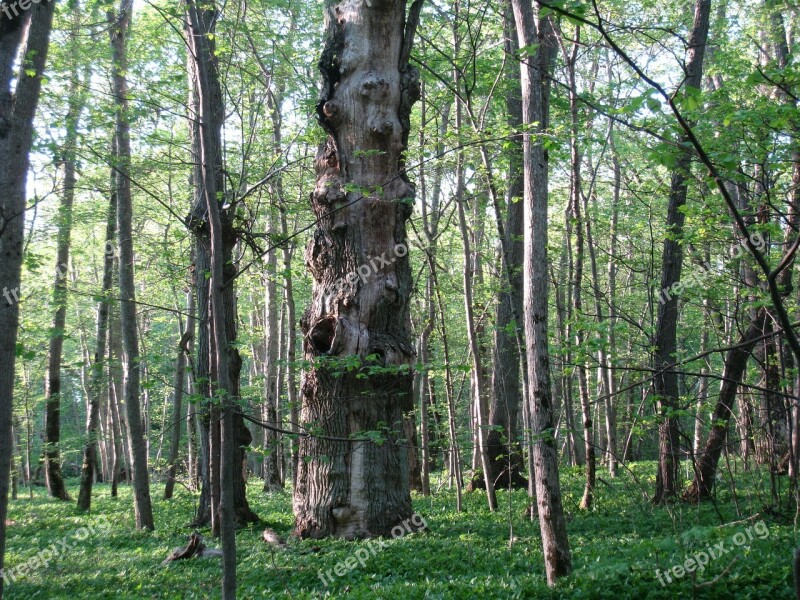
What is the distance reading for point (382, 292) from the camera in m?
8.24

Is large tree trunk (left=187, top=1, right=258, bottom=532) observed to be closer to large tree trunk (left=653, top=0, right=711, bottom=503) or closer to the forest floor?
the forest floor

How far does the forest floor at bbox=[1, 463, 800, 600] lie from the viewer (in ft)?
17.1

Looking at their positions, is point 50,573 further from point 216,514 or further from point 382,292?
point 382,292

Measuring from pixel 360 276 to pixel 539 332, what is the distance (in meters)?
3.16

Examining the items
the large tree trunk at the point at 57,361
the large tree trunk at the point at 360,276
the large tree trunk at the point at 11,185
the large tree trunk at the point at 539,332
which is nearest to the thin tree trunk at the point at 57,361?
the large tree trunk at the point at 57,361

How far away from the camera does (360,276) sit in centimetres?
826

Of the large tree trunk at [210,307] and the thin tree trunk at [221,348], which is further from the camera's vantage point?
the large tree trunk at [210,307]

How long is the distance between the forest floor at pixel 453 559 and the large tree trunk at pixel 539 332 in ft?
1.32

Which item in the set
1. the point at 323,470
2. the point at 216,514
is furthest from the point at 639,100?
the point at 216,514

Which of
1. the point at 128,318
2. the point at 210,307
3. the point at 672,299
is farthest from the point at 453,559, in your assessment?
the point at 128,318

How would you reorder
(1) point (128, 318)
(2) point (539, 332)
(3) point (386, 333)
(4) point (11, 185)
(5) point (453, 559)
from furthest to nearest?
(1) point (128, 318) < (3) point (386, 333) < (5) point (453, 559) < (2) point (539, 332) < (4) point (11, 185)

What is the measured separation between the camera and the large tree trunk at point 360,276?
322 inches

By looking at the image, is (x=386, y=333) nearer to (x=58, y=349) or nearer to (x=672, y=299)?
(x=672, y=299)

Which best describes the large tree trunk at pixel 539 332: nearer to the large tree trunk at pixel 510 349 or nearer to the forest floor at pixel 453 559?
the forest floor at pixel 453 559
